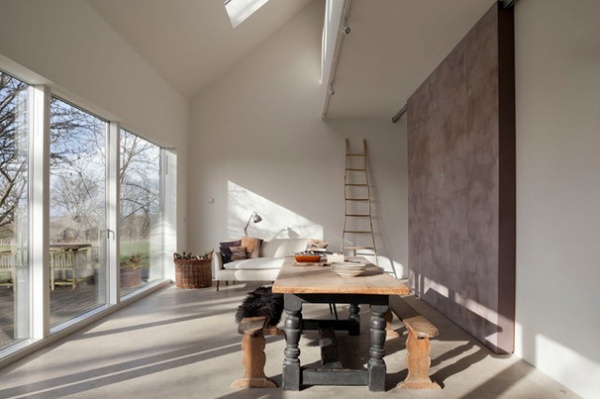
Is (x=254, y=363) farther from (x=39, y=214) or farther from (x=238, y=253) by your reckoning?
(x=238, y=253)

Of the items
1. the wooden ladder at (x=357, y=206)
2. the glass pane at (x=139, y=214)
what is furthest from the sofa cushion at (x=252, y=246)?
the wooden ladder at (x=357, y=206)

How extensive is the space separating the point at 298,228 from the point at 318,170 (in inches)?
42.4

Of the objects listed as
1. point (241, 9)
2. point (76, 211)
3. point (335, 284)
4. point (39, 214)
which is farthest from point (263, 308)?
point (241, 9)

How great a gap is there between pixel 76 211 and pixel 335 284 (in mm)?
3044

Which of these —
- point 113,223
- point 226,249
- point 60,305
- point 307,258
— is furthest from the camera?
point 226,249

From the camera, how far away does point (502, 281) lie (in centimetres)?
341

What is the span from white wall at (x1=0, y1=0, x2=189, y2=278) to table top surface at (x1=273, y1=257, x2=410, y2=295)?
8.32ft

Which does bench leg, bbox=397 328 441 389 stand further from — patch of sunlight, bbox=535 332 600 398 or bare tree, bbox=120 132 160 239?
bare tree, bbox=120 132 160 239

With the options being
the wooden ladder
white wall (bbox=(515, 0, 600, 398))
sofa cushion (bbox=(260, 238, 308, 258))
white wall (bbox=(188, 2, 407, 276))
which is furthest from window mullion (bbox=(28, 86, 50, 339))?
the wooden ladder

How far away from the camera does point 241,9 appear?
6504 millimetres

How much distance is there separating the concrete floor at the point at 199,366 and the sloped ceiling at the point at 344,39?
286 centimetres

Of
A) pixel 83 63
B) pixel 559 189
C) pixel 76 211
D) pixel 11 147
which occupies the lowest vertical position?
pixel 76 211

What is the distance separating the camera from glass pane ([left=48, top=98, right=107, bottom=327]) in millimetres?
4004

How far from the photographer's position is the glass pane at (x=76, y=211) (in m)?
4.00
